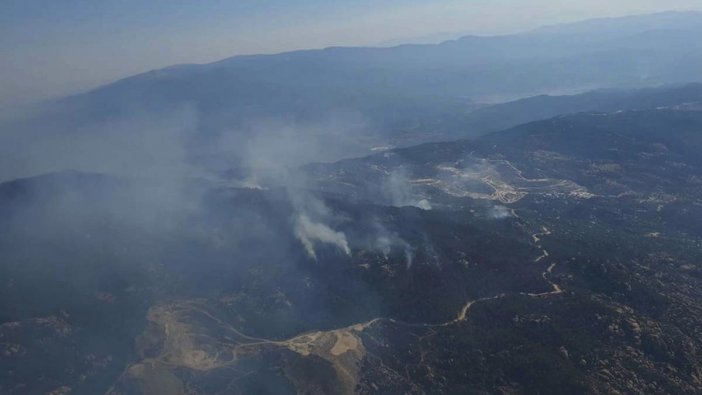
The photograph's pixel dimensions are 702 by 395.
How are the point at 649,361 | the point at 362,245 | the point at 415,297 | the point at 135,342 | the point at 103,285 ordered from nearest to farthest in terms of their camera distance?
the point at 649,361 → the point at 135,342 → the point at 415,297 → the point at 103,285 → the point at 362,245

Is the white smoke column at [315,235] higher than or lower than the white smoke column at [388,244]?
higher

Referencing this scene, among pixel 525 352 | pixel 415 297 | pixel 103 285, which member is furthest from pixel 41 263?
pixel 525 352

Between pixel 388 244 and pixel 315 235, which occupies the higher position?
pixel 315 235

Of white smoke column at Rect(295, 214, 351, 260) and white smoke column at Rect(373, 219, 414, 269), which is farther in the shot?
white smoke column at Rect(295, 214, 351, 260)

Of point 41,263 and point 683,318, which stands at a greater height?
point 41,263

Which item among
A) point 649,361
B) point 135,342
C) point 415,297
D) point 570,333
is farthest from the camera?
point 415,297

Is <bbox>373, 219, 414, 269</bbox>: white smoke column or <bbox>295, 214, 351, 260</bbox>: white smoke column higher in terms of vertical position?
<bbox>295, 214, 351, 260</bbox>: white smoke column

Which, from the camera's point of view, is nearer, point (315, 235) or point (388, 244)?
point (388, 244)

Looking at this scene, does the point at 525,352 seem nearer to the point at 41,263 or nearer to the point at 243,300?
the point at 243,300
